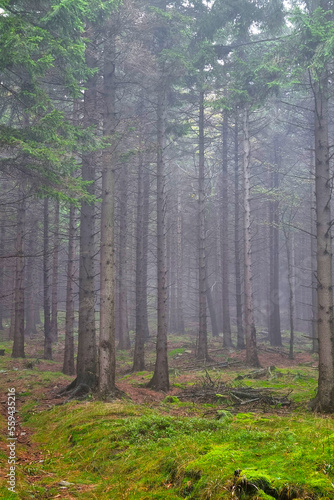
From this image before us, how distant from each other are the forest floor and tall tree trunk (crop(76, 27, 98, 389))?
1.30 m

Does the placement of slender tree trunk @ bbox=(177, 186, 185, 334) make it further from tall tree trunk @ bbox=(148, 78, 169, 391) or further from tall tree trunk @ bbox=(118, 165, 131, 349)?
tall tree trunk @ bbox=(148, 78, 169, 391)

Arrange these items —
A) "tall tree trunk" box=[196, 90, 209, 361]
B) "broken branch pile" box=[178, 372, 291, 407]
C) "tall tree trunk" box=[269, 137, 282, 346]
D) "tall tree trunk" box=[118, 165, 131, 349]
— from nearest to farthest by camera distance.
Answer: "broken branch pile" box=[178, 372, 291, 407], "tall tree trunk" box=[196, 90, 209, 361], "tall tree trunk" box=[118, 165, 131, 349], "tall tree trunk" box=[269, 137, 282, 346]

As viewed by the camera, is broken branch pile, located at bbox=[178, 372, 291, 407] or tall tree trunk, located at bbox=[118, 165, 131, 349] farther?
tall tree trunk, located at bbox=[118, 165, 131, 349]

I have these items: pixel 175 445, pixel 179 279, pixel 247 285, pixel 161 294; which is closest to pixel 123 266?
pixel 247 285

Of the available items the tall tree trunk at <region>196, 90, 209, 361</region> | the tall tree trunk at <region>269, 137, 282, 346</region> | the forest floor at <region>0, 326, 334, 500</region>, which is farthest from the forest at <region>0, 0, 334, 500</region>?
the tall tree trunk at <region>269, 137, 282, 346</region>

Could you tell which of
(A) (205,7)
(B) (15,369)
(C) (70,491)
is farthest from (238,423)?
(A) (205,7)

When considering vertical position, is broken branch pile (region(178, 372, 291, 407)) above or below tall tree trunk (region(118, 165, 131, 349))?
below

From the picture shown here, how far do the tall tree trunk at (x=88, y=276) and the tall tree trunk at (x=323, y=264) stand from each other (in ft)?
22.4

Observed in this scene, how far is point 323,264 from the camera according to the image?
957 cm

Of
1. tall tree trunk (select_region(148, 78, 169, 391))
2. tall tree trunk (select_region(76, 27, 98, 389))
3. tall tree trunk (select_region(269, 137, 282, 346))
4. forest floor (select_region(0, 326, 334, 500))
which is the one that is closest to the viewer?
forest floor (select_region(0, 326, 334, 500))

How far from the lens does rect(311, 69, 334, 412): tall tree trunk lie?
8.98 metres

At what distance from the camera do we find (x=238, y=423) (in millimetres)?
7125

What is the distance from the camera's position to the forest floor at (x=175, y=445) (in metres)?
4.00

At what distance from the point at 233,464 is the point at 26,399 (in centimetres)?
870
